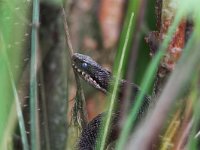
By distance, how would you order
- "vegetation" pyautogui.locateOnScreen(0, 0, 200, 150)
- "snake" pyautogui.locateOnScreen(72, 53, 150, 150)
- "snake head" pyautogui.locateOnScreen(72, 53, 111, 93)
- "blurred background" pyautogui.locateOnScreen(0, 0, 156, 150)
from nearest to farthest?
"vegetation" pyautogui.locateOnScreen(0, 0, 200, 150), "blurred background" pyautogui.locateOnScreen(0, 0, 156, 150), "snake" pyautogui.locateOnScreen(72, 53, 150, 150), "snake head" pyautogui.locateOnScreen(72, 53, 111, 93)

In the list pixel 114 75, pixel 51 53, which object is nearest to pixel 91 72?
pixel 51 53

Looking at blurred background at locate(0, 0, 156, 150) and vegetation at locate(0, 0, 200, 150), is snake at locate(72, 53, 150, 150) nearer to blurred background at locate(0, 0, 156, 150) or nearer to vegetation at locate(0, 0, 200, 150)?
vegetation at locate(0, 0, 200, 150)

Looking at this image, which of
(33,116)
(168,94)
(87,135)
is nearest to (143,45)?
(87,135)

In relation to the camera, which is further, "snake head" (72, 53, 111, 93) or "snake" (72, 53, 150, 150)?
"snake head" (72, 53, 111, 93)

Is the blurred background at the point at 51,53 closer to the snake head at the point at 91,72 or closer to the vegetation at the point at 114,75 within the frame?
the vegetation at the point at 114,75

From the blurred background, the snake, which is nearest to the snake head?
the snake

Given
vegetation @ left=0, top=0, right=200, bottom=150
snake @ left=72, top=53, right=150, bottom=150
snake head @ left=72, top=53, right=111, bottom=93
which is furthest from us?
snake head @ left=72, top=53, right=111, bottom=93

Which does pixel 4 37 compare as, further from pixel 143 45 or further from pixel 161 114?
pixel 143 45
